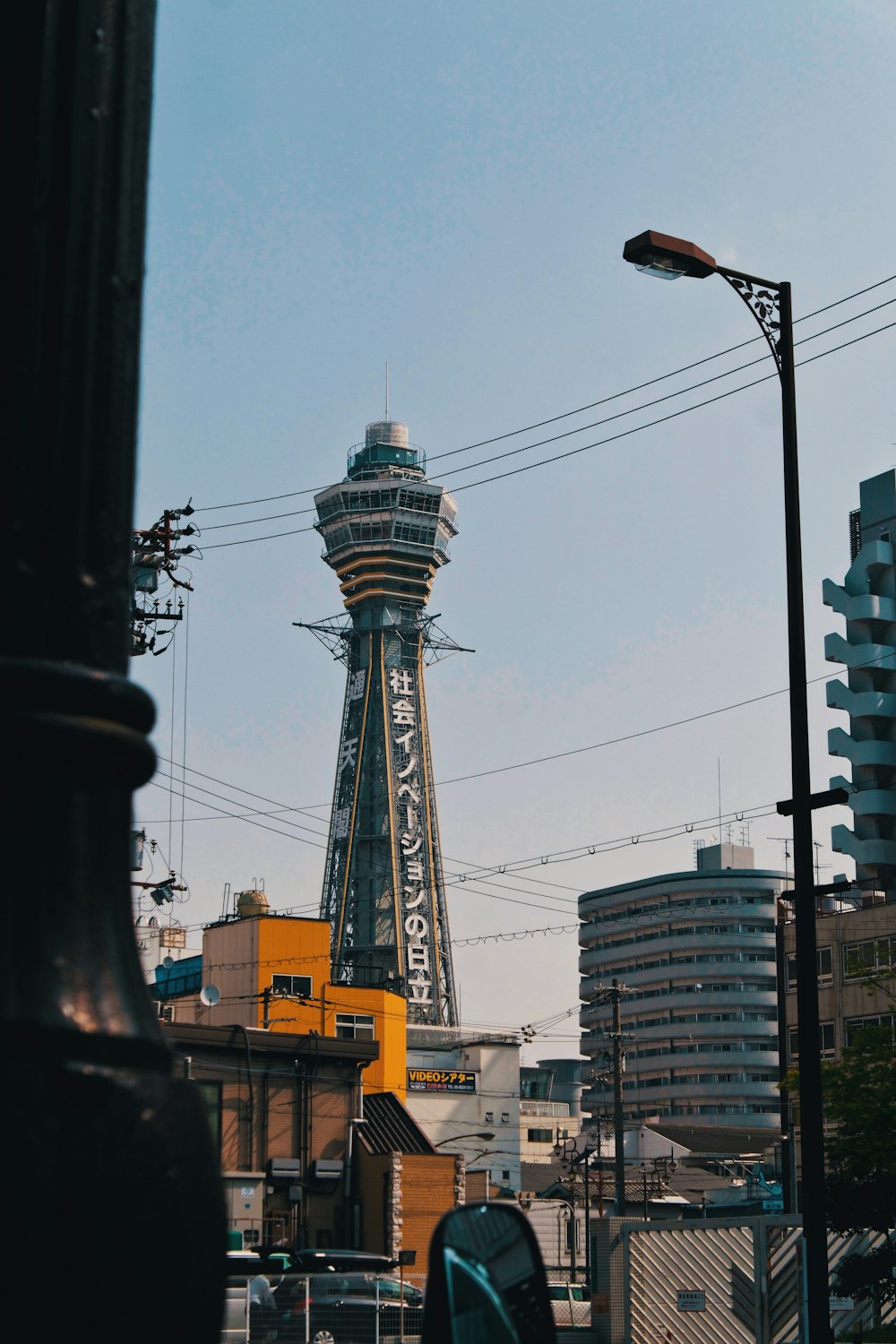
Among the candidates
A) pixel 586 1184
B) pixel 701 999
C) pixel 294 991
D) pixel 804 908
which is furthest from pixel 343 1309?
pixel 701 999

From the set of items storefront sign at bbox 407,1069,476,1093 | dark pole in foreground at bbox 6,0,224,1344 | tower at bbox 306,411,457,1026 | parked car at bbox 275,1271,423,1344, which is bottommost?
parked car at bbox 275,1271,423,1344

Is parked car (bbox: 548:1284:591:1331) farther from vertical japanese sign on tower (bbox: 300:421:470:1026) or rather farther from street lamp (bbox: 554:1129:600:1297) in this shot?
vertical japanese sign on tower (bbox: 300:421:470:1026)

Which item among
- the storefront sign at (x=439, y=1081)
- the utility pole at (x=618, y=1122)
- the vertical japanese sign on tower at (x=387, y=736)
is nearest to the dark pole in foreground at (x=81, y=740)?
the utility pole at (x=618, y=1122)

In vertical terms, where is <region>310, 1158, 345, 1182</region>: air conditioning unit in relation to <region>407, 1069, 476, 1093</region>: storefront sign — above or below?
below

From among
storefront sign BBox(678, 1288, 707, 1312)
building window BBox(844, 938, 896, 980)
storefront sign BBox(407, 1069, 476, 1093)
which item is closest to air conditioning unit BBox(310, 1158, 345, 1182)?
building window BBox(844, 938, 896, 980)

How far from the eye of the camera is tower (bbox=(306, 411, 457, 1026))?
152 metres

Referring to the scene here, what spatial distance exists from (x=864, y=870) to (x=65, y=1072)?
93389 mm

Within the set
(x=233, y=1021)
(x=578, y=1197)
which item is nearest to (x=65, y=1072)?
(x=233, y=1021)

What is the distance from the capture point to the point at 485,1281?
8.73 ft

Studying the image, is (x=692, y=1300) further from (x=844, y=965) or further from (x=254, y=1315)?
(x=844, y=965)

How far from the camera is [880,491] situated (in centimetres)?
9469

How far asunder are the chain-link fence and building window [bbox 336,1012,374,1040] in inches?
1617

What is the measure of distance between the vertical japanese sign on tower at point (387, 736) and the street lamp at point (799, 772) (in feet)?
424

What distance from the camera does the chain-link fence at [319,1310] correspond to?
26.8 m
